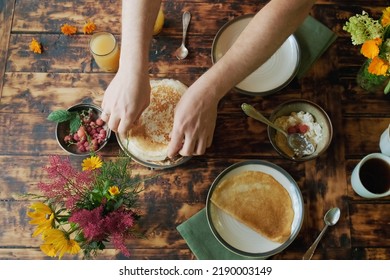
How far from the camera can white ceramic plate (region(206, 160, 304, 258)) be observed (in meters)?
1.18

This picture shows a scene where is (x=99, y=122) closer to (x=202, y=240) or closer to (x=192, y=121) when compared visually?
(x=192, y=121)

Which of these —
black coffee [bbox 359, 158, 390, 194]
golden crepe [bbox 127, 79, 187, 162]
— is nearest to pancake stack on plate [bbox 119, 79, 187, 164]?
golden crepe [bbox 127, 79, 187, 162]

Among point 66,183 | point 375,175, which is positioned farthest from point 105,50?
point 375,175

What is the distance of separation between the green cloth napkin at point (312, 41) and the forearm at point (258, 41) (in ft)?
0.81

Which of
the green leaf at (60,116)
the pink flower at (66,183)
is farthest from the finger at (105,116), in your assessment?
the pink flower at (66,183)

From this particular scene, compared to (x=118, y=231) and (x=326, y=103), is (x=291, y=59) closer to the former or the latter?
(x=326, y=103)

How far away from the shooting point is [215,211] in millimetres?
1224

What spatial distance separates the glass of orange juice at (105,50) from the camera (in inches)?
51.7

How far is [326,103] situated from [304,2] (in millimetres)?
399

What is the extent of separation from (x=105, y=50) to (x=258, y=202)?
76cm

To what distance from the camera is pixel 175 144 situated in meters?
1.18

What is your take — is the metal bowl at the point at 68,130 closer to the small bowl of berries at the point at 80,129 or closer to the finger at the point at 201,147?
the small bowl of berries at the point at 80,129

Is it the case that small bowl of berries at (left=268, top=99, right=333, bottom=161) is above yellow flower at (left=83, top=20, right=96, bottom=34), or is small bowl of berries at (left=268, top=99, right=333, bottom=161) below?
below

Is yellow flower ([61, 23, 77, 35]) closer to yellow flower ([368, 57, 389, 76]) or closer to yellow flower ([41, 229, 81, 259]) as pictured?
yellow flower ([41, 229, 81, 259])
